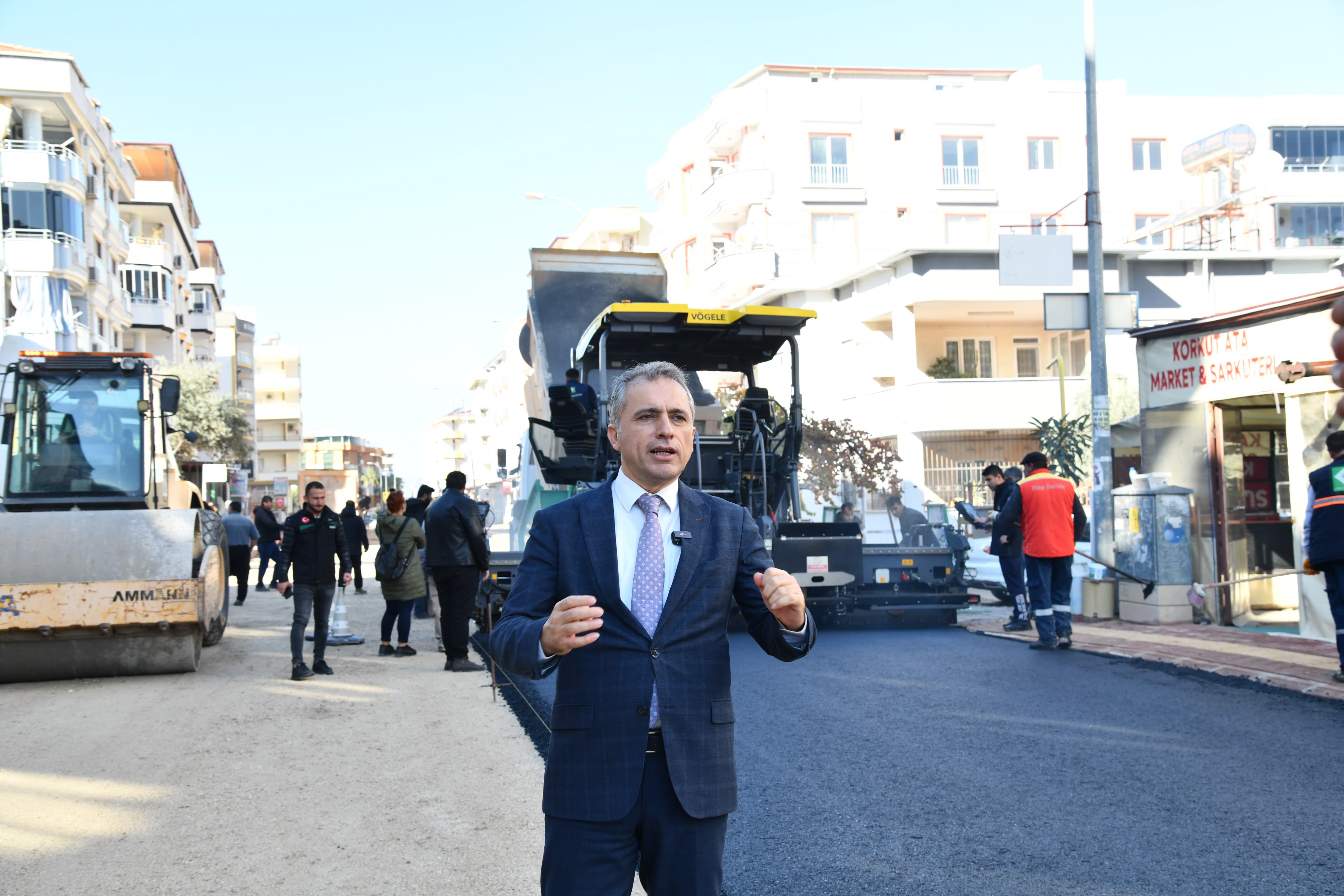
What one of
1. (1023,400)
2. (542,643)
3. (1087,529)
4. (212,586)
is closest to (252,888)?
(542,643)

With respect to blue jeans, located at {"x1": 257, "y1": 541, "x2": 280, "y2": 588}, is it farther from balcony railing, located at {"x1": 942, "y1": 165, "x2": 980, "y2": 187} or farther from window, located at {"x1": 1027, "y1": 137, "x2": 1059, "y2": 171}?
window, located at {"x1": 1027, "y1": 137, "x2": 1059, "y2": 171}

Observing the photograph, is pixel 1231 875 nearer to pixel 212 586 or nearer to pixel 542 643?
pixel 542 643

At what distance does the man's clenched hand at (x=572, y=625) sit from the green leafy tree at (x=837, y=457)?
25434 millimetres

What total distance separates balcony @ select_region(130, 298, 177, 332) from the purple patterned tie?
57.5 m

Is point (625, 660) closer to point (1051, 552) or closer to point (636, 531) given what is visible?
point (636, 531)

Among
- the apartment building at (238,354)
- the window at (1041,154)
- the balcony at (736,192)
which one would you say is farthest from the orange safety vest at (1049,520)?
the apartment building at (238,354)

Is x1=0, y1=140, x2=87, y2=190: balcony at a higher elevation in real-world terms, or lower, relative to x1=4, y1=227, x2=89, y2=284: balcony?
higher

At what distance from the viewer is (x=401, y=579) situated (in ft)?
40.1

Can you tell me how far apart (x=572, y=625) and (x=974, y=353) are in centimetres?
3550

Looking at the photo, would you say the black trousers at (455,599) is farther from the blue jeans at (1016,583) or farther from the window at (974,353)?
the window at (974,353)

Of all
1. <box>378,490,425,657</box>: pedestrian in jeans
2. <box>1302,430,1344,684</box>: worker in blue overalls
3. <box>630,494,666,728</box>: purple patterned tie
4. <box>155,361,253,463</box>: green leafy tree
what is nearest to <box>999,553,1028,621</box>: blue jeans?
<box>1302,430,1344,684</box>: worker in blue overalls

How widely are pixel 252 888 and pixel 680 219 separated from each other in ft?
151

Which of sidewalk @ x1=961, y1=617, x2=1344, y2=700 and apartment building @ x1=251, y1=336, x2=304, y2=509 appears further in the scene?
apartment building @ x1=251, y1=336, x2=304, y2=509

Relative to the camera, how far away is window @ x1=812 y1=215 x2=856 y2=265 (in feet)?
141
